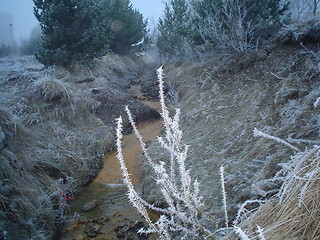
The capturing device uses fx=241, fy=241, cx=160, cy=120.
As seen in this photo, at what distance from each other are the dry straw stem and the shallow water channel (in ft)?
5.40

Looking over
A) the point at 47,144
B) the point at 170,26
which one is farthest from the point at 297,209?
the point at 170,26

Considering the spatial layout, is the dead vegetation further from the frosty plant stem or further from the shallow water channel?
the frosty plant stem

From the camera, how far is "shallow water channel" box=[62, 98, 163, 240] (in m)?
2.94

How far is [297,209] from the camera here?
154cm

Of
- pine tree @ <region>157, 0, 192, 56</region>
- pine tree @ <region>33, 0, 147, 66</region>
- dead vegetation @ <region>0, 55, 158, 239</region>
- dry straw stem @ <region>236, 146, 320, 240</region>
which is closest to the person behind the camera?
dry straw stem @ <region>236, 146, 320, 240</region>

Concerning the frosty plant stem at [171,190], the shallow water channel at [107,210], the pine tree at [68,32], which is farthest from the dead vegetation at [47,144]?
the frosty plant stem at [171,190]

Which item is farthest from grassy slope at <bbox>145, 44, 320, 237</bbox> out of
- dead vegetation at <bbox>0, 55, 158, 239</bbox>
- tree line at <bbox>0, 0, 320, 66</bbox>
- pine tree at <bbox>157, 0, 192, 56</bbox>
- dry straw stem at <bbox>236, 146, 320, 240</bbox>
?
pine tree at <bbox>157, 0, 192, 56</bbox>

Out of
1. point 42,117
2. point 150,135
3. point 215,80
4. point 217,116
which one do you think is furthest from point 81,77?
point 217,116

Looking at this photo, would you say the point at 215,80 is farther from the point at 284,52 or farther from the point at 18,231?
the point at 18,231

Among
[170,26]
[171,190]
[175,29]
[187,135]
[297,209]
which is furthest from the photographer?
[170,26]

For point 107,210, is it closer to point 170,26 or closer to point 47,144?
point 47,144

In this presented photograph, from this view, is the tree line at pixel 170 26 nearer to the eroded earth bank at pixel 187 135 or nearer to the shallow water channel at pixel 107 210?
the eroded earth bank at pixel 187 135

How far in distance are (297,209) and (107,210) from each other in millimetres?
2625

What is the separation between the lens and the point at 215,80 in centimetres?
573
